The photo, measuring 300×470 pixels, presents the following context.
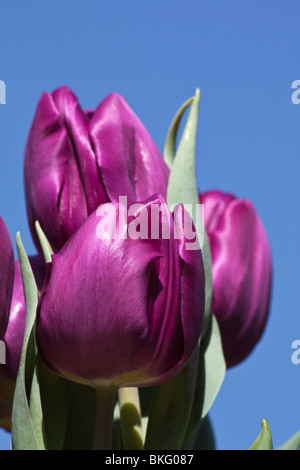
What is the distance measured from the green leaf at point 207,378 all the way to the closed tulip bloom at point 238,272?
111mm

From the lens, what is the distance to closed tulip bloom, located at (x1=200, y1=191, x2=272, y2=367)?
39.3 inches

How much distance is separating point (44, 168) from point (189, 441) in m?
0.31

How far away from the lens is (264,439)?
2.47 ft

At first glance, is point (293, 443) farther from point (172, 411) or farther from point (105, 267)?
point (105, 267)

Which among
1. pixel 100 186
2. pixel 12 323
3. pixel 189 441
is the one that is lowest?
pixel 189 441

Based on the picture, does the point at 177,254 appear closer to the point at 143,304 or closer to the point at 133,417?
the point at 143,304

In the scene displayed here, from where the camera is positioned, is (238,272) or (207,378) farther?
(238,272)

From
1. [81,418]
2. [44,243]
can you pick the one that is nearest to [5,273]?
[44,243]

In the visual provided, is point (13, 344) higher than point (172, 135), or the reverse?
point (172, 135)

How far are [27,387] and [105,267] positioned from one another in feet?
0.53

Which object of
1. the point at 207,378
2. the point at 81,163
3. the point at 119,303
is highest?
the point at 81,163

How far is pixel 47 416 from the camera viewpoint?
775 mm

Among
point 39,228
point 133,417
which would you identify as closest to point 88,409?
point 133,417

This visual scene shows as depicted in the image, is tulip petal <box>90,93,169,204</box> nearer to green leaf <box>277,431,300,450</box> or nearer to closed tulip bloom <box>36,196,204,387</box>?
closed tulip bloom <box>36,196,204,387</box>
